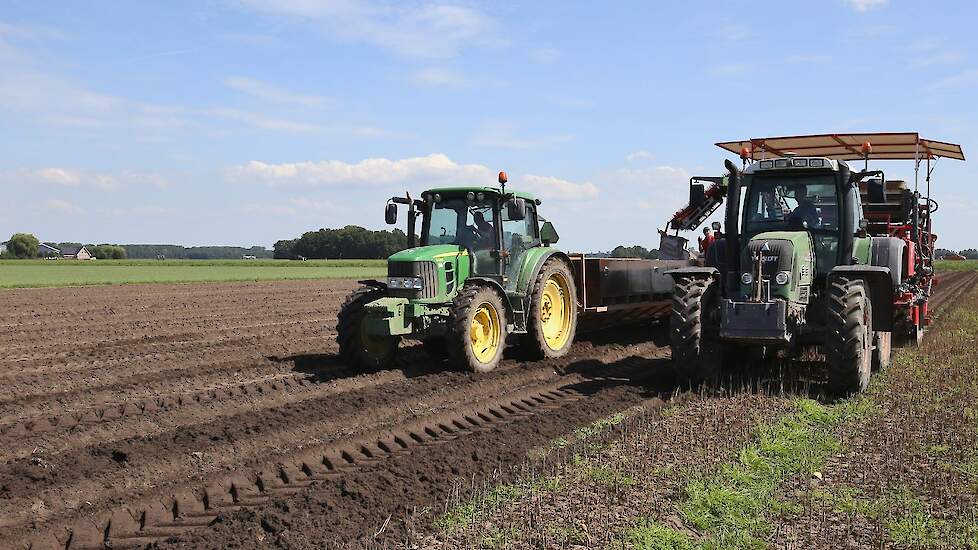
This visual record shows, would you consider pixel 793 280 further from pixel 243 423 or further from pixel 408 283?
pixel 243 423

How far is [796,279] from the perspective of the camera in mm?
8445

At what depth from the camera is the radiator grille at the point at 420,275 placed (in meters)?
9.65

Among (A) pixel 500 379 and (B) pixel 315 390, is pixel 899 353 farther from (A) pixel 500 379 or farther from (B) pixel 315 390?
(B) pixel 315 390

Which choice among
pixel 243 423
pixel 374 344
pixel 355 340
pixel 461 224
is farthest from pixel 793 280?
pixel 243 423

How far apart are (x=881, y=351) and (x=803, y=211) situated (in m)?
1.82

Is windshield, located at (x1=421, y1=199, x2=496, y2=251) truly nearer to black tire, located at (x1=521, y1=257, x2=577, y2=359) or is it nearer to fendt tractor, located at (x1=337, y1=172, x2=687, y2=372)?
fendt tractor, located at (x1=337, y1=172, x2=687, y2=372)

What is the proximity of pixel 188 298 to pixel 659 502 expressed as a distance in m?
21.7

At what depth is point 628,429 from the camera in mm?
6738

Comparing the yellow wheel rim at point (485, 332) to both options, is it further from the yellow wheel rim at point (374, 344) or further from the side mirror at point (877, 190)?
the side mirror at point (877, 190)

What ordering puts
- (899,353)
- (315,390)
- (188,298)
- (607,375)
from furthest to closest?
(188,298) < (899,353) < (607,375) < (315,390)

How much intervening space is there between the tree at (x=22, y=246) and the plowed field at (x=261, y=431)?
255 feet

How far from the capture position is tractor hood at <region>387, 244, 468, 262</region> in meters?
9.70

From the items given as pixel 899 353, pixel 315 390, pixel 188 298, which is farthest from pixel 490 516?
pixel 188 298

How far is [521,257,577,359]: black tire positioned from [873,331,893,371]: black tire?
3826 millimetres
